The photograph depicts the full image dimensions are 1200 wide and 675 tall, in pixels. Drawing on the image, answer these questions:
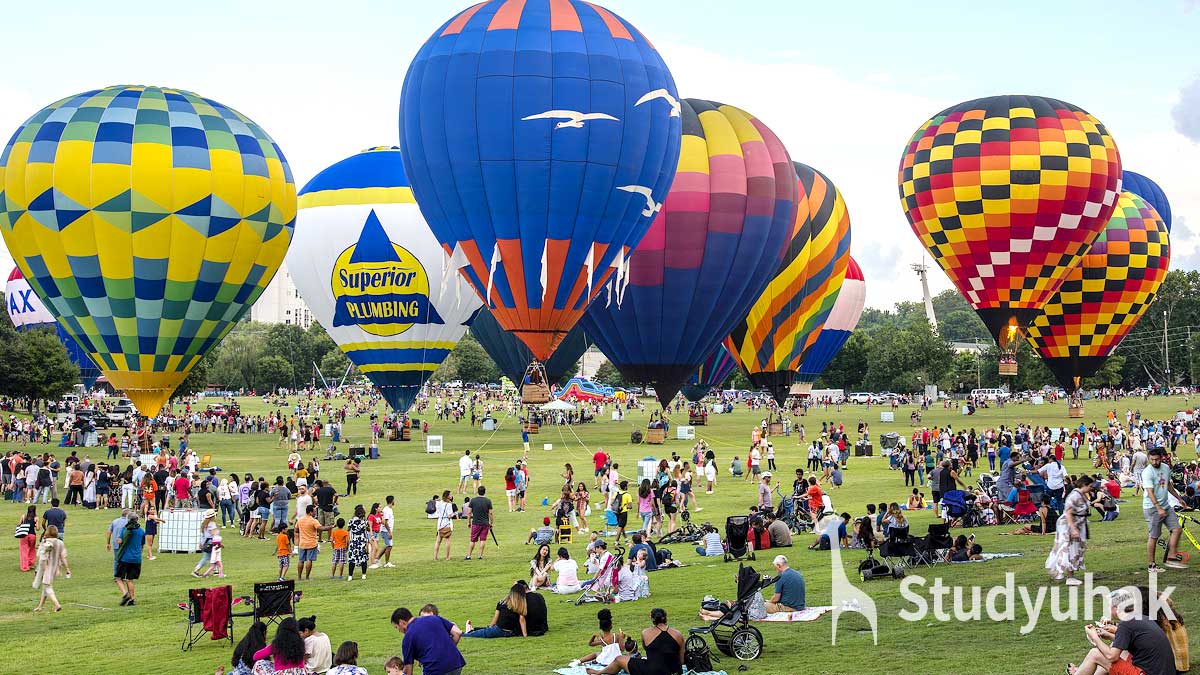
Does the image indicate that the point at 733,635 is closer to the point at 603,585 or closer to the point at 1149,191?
the point at 603,585

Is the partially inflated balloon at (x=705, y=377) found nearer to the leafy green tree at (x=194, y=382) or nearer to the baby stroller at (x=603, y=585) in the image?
the leafy green tree at (x=194, y=382)

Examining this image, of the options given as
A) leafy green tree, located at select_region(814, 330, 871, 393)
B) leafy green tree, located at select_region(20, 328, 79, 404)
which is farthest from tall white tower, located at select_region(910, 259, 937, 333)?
leafy green tree, located at select_region(20, 328, 79, 404)

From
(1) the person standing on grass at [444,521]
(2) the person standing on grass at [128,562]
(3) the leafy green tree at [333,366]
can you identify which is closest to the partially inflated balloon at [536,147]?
(1) the person standing on grass at [444,521]

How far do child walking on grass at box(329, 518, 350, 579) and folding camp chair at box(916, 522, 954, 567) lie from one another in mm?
8953

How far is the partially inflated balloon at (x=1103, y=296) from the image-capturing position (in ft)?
202

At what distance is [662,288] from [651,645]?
31.4m

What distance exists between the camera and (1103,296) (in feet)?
202

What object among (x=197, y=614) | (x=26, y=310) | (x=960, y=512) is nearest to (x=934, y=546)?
(x=960, y=512)

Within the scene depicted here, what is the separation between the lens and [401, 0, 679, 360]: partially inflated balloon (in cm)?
3538

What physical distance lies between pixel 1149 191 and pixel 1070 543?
69201mm

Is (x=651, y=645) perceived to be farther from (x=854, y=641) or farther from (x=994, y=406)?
(x=994, y=406)

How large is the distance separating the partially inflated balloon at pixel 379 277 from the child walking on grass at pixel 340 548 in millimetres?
27023

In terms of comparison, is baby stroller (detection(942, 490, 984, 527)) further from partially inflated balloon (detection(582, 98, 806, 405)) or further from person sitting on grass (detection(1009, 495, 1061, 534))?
partially inflated balloon (detection(582, 98, 806, 405))

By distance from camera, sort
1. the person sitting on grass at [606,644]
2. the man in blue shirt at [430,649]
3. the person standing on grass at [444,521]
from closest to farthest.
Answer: the man in blue shirt at [430,649], the person sitting on grass at [606,644], the person standing on grass at [444,521]
